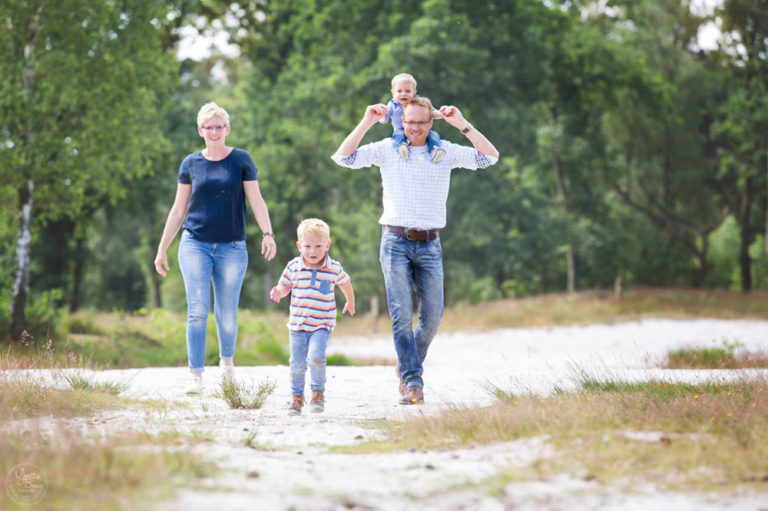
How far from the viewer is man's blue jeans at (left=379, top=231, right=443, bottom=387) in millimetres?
6965

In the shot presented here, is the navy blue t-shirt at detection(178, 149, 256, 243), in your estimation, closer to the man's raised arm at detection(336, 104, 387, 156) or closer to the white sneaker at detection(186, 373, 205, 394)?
the man's raised arm at detection(336, 104, 387, 156)

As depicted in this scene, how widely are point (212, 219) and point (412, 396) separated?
7.63ft

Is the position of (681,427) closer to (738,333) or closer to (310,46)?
(738,333)

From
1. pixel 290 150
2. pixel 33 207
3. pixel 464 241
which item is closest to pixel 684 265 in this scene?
pixel 464 241

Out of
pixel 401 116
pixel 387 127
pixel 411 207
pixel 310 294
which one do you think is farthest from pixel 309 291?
pixel 387 127

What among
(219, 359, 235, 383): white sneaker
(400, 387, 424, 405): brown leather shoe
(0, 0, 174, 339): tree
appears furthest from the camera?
(0, 0, 174, 339): tree

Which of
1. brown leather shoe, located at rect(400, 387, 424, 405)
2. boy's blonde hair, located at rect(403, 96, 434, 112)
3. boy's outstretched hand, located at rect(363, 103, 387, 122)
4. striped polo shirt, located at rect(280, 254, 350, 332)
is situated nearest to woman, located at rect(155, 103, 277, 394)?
striped polo shirt, located at rect(280, 254, 350, 332)

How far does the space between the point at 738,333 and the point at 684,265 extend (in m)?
23.8

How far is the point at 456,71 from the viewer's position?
24.3m

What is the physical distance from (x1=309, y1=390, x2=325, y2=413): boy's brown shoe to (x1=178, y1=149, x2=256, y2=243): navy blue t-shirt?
5.21 ft

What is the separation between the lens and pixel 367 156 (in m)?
7.05

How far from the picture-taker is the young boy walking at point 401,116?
693cm

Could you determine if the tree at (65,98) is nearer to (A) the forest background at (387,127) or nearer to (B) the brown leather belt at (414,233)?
(A) the forest background at (387,127)

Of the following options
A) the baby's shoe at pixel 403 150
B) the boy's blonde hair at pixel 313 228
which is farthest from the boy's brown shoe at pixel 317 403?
the baby's shoe at pixel 403 150
